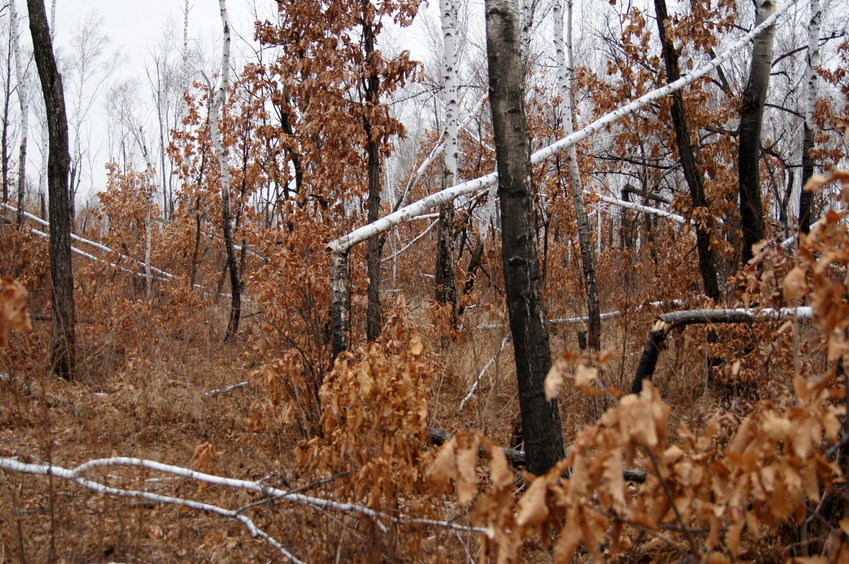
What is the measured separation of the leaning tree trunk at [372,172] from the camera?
6.82 meters

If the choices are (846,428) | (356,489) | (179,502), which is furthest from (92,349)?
(846,428)

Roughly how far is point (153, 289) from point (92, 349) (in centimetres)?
372

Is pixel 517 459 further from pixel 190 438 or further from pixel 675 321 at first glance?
pixel 190 438

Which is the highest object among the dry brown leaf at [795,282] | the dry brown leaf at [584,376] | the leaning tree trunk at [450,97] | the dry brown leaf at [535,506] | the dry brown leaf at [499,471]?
the leaning tree trunk at [450,97]

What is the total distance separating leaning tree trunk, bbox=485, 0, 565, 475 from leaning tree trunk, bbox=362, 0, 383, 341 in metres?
3.50

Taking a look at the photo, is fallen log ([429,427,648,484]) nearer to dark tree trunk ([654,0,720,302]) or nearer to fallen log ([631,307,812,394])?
fallen log ([631,307,812,394])

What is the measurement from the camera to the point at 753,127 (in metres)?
5.61

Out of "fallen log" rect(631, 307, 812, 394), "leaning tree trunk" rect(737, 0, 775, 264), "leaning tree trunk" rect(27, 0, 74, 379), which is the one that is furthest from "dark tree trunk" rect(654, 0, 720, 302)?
"leaning tree trunk" rect(27, 0, 74, 379)

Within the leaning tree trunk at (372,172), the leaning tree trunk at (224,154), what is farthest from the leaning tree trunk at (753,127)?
the leaning tree trunk at (224,154)

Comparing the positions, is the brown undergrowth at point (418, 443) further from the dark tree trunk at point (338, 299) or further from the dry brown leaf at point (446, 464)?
the dark tree trunk at point (338, 299)

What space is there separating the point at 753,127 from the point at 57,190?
7565 millimetres

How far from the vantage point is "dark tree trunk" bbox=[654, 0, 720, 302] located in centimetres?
608

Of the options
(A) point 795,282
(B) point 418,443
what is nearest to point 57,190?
(B) point 418,443

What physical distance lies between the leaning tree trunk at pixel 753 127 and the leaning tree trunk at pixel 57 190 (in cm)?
737
